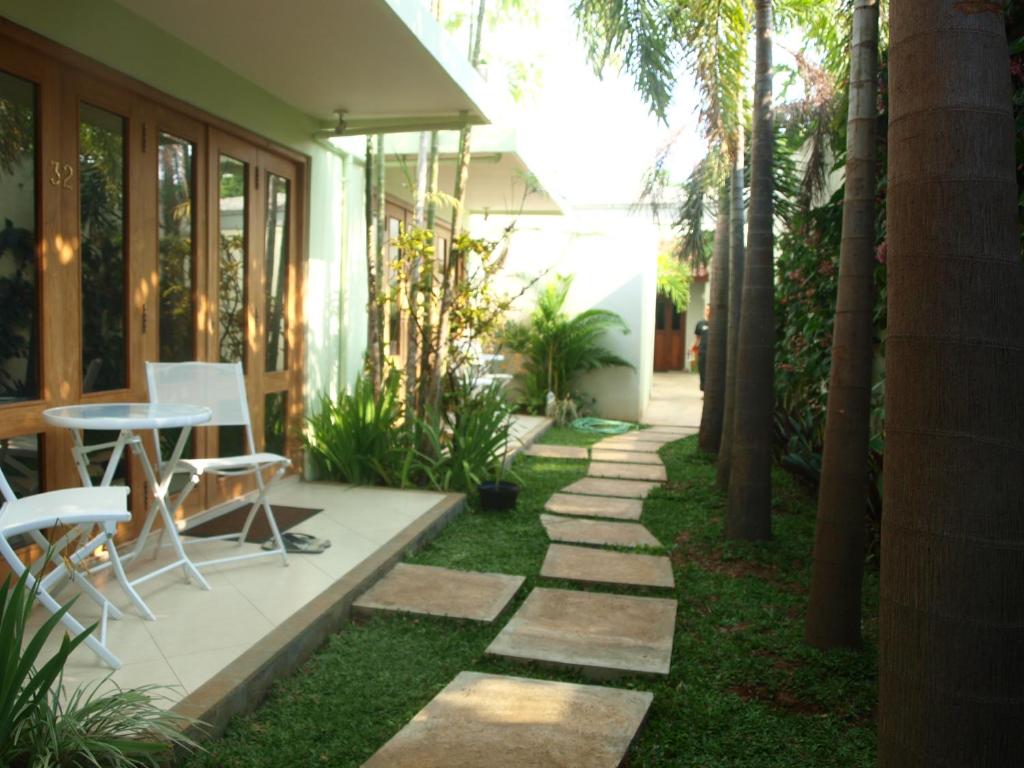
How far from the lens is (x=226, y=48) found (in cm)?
471

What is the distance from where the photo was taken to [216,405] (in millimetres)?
4520

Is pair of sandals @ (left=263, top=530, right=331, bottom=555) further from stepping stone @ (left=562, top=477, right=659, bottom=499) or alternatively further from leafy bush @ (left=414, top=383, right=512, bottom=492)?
stepping stone @ (left=562, top=477, right=659, bottom=499)

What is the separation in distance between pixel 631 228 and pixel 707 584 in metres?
8.00

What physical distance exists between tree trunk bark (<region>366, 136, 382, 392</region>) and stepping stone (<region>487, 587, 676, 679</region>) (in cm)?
281

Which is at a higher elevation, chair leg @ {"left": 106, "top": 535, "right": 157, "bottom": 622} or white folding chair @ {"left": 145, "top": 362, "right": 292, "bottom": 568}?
white folding chair @ {"left": 145, "top": 362, "right": 292, "bottom": 568}

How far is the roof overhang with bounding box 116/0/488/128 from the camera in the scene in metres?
4.09

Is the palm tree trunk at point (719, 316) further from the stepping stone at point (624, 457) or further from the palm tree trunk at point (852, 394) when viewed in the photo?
the palm tree trunk at point (852, 394)

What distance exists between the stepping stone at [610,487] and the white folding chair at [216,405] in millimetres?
2940

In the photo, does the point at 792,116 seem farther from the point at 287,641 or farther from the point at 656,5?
the point at 287,641

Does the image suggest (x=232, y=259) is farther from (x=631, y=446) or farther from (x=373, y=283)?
(x=631, y=446)

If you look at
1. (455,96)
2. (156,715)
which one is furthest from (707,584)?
(455,96)

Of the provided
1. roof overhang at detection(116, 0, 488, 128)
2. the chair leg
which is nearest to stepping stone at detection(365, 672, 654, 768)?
the chair leg

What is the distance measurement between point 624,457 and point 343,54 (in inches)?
204

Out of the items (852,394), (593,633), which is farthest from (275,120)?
(852,394)
